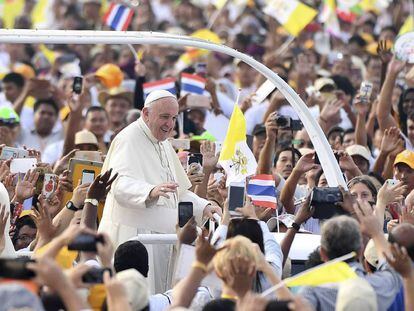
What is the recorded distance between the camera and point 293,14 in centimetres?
1922

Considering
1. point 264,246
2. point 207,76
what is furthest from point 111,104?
point 264,246

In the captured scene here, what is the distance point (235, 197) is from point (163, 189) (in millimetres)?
747

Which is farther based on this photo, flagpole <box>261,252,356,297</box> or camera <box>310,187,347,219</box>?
camera <box>310,187,347,219</box>

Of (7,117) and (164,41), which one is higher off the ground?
(164,41)

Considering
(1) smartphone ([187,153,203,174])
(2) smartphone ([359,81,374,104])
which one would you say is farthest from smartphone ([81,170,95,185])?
(2) smartphone ([359,81,374,104])

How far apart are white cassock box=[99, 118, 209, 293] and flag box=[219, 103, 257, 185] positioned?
1.05ft

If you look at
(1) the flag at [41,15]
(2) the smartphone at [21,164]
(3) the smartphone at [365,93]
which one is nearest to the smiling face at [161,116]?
(2) the smartphone at [21,164]

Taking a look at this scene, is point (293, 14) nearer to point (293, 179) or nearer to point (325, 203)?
point (293, 179)

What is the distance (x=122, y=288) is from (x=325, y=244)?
1.51 m

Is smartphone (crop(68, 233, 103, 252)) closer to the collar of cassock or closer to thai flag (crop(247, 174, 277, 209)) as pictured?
thai flag (crop(247, 174, 277, 209))

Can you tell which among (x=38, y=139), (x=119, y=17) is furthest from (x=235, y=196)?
(x=119, y=17)

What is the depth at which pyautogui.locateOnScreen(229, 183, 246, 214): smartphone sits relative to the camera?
33.5 ft

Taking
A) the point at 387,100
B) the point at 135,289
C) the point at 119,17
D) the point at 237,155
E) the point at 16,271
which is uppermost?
the point at 119,17

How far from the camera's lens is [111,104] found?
1800cm
